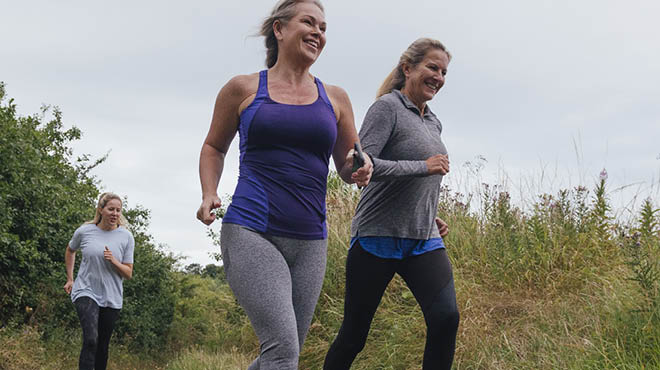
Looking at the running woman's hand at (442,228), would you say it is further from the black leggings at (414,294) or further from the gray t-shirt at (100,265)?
the gray t-shirt at (100,265)

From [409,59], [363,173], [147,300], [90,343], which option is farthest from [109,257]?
[147,300]

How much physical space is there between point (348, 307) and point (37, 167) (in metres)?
7.58

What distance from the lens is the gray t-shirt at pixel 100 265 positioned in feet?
20.0

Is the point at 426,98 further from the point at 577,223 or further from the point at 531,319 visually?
the point at 577,223

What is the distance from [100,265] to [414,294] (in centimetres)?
371

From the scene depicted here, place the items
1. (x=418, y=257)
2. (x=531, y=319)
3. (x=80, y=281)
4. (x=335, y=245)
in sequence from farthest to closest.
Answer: (x=335, y=245)
(x=80, y=281)
(x=531, y=319)
(x=418, y=257)

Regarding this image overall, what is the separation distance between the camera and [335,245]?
7.88m

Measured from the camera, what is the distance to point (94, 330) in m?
5.93

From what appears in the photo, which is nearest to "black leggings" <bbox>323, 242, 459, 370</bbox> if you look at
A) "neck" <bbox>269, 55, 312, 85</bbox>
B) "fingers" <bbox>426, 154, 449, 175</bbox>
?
"fingers" <bbox>426, 154, 449, 175</bbox>

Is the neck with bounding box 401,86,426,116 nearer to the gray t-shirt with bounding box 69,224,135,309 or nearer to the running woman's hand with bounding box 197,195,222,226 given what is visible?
the running woman's hand with bounding box 197,195,222,226

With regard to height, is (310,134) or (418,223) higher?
(310,134)

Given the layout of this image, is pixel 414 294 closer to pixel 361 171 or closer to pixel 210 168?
pixel 361 171

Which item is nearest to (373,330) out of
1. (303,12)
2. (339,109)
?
(339,109)

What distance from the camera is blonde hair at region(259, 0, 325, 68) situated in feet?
9.67
